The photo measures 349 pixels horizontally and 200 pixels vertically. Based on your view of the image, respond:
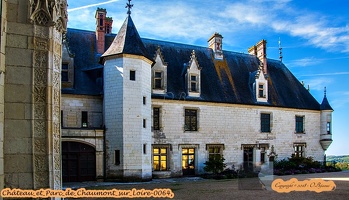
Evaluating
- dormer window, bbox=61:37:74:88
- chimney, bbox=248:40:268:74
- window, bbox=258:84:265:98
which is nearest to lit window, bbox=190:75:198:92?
window, bbox=258:84:265:98

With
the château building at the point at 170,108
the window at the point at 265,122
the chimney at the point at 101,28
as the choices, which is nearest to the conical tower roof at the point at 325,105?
the château building at the point at 170,108

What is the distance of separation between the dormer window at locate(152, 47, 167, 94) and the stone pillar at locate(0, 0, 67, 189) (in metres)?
12.7

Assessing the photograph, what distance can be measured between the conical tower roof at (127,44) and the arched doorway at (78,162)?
14.4ft

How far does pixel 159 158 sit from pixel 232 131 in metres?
4.74

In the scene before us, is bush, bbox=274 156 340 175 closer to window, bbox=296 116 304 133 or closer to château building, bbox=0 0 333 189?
château building, bbox=0 0 333 189

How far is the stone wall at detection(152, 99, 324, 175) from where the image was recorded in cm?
1814

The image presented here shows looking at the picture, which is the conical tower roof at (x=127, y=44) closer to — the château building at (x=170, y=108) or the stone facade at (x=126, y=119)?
the château building at (x=170, y=108)

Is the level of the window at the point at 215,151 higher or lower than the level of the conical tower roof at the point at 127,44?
lower

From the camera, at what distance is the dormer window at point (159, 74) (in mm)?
18156

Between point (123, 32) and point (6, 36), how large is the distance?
12.2 m

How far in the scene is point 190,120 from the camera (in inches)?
740

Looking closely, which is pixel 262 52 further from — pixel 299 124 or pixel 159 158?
pixel 159 158

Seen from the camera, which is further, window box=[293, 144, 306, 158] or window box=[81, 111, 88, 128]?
window box=[293, 144, 306, 158]

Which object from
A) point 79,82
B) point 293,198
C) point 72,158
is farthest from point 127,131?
point 293,198
